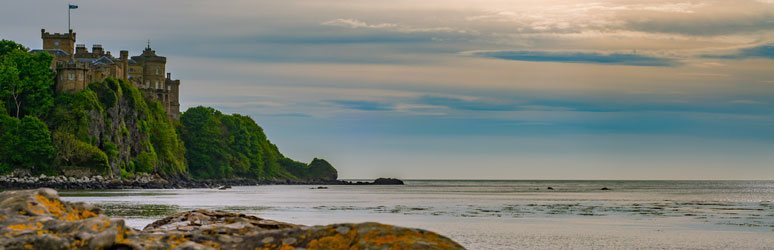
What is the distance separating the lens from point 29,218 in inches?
230

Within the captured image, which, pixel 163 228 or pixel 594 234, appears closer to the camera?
pixel 163 228

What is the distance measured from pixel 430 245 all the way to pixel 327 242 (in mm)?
789

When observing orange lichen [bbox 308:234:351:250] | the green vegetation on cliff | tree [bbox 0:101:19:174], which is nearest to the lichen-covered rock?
orange lichen [bbox 308:234:351:250]

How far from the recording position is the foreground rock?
5.48 metres

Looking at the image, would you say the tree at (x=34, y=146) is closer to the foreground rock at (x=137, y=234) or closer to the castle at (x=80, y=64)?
the castle at (x=80, y=64)

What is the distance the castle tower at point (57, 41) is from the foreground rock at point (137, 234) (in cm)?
18477

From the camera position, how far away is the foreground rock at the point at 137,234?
18.0 ft

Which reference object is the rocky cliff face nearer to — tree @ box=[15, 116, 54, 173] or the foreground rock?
tree @ box=[15, 116, 54, 173]

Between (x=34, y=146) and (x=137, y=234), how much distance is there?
454ft

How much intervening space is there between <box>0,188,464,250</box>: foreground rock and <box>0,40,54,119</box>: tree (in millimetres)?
146093

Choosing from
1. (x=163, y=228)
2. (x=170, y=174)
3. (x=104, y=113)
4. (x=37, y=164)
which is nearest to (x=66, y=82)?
(x=104, y=113)

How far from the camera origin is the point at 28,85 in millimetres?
143000

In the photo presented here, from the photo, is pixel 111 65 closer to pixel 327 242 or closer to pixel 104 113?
pixel 104 113

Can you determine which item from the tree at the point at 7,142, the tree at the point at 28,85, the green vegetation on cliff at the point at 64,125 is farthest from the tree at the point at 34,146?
the tree at the point at 28,85
